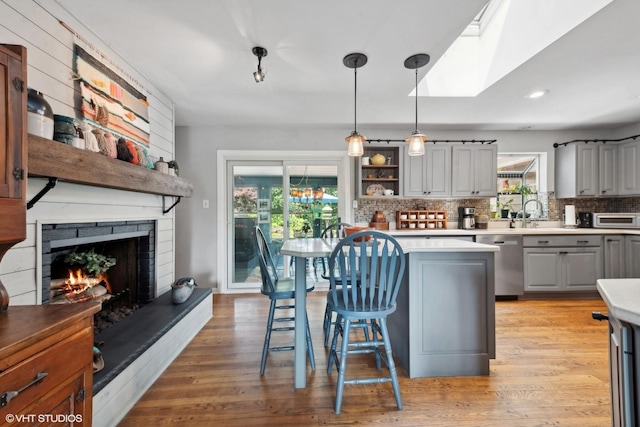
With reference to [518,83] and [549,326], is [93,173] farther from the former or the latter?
[549,326]

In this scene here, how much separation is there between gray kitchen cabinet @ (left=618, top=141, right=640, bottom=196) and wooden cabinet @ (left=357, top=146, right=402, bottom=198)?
3036 mm

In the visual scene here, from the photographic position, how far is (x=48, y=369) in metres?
0.82

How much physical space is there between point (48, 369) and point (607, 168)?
5780 mm

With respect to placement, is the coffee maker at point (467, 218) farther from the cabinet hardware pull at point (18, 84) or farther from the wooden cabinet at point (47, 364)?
the cabinet hardware pull at point (18, 84)

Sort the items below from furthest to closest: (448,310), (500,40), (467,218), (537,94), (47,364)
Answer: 1. (467,218)
2. (537,94)
3. (500,40)
4. (448,310)
5. (47,364)

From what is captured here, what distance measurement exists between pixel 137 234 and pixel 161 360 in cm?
107

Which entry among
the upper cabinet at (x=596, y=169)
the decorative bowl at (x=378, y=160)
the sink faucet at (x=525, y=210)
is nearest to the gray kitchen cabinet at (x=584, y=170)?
the upper cabinet at (x=596, y=169)

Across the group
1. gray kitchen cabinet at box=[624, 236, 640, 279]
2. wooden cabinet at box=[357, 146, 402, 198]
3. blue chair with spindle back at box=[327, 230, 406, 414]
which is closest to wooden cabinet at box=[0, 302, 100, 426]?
blue chair with spindle back at box=[327, 230, 406, 414]

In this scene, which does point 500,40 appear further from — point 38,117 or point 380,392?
point 38,117

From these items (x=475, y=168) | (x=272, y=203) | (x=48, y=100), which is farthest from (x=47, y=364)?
(x=475, y=168)

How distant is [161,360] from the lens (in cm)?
187

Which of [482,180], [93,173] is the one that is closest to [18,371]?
[93,173]

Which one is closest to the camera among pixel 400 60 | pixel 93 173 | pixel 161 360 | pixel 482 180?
pixel 93 173

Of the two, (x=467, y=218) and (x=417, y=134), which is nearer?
(x=417, y=134)
